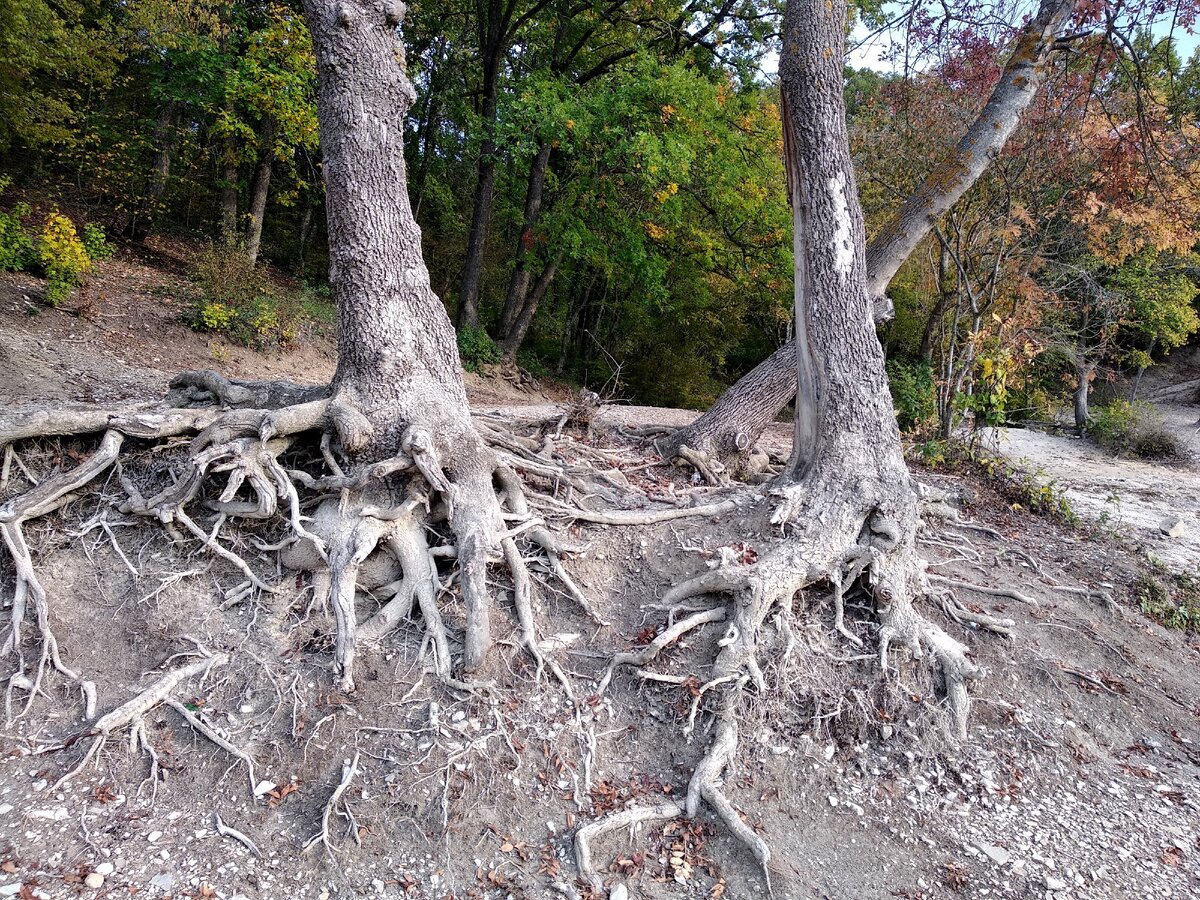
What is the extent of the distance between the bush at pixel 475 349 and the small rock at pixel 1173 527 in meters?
12.4

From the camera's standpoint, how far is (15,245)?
30.9ft

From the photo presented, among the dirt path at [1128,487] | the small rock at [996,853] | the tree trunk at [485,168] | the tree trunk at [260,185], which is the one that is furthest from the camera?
the tree trunk at [485,168]

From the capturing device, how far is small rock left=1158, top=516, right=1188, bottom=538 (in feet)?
27.5

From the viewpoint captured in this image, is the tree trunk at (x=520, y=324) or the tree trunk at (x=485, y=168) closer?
the tree trunk at (x=485, y=168)

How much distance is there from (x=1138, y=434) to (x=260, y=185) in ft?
61.2

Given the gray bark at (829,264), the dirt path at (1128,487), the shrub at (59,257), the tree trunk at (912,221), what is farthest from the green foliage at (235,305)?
the dirt path at (1128,487)

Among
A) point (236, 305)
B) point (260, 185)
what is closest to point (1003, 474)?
point (236, 305)

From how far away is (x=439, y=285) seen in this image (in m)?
19.1

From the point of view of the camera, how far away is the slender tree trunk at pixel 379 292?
4.78 m

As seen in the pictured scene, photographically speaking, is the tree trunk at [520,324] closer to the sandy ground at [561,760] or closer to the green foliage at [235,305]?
the green foliage at [235,305]

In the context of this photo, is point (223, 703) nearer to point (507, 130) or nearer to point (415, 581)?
point (415, 581)

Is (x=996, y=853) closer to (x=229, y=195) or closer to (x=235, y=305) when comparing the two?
(x=235, y=305)

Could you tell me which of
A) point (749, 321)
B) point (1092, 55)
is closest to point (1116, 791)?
point (1092, 55)

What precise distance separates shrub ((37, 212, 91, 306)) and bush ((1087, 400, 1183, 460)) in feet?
62.0
